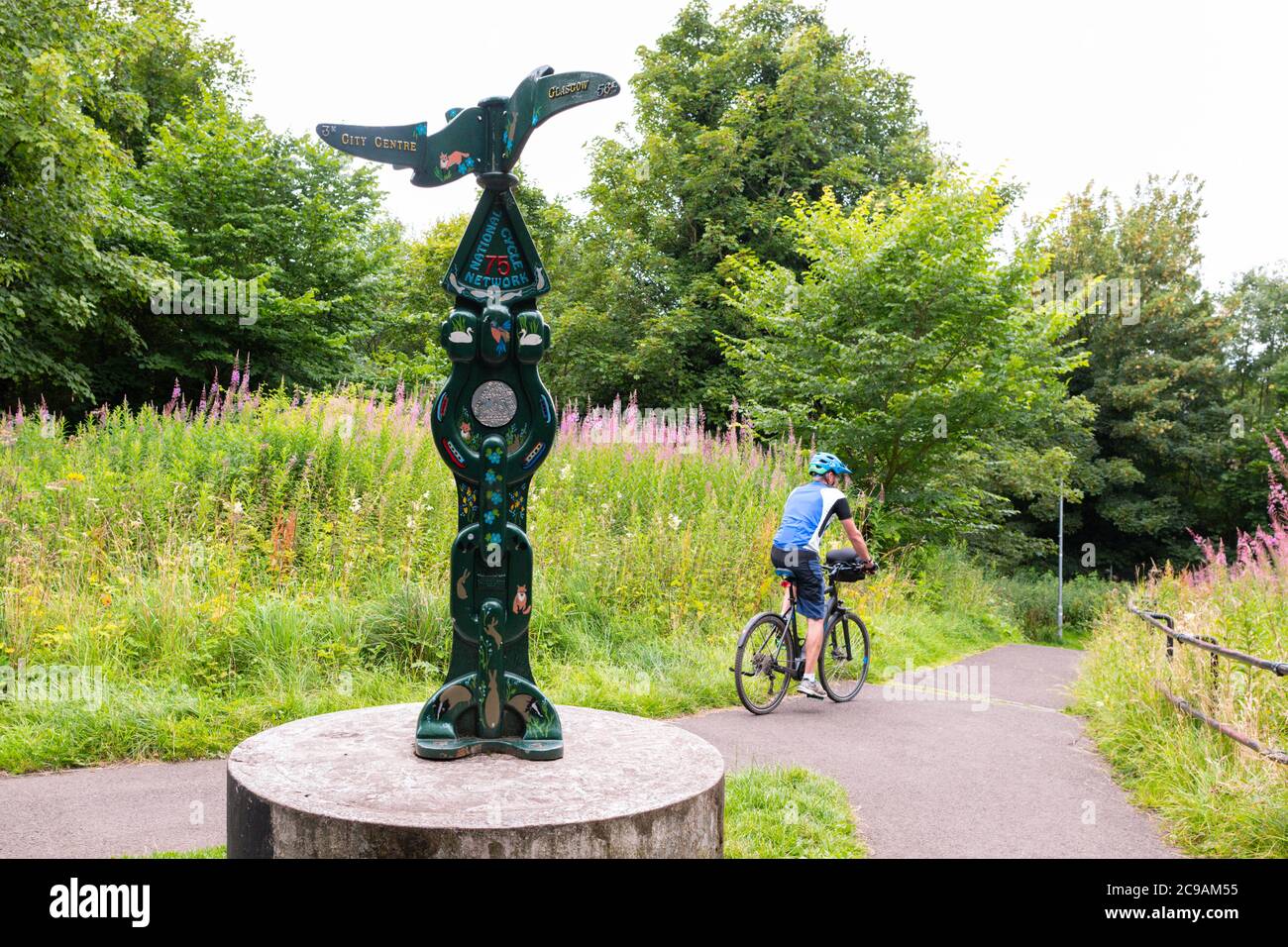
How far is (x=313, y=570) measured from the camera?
7648 mm

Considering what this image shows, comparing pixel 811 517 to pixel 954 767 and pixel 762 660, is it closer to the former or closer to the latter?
pixel 762 660

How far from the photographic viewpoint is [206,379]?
59.0 ft

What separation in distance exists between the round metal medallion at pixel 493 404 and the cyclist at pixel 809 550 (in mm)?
4145

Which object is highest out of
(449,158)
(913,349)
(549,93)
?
(913,349)

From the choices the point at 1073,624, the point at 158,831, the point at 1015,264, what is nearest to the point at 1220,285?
the point at 1073,624

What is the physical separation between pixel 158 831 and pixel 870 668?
6.63 meters

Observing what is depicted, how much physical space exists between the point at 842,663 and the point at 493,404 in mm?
5557

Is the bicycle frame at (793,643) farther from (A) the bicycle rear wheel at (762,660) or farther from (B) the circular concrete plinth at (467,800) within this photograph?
(B) the circular concrete plinth at (467,800)

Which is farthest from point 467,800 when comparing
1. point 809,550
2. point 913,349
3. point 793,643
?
point 913,349

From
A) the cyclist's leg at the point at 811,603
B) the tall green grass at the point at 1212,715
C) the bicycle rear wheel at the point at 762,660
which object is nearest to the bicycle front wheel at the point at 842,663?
the cyclist's leg at the point at 811,603

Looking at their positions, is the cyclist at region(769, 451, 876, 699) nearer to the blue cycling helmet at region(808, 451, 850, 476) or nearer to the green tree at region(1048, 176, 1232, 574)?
the blue cycling helmet at region(808, 451, 850, 476)

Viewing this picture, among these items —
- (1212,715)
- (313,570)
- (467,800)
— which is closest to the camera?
(467,800)
